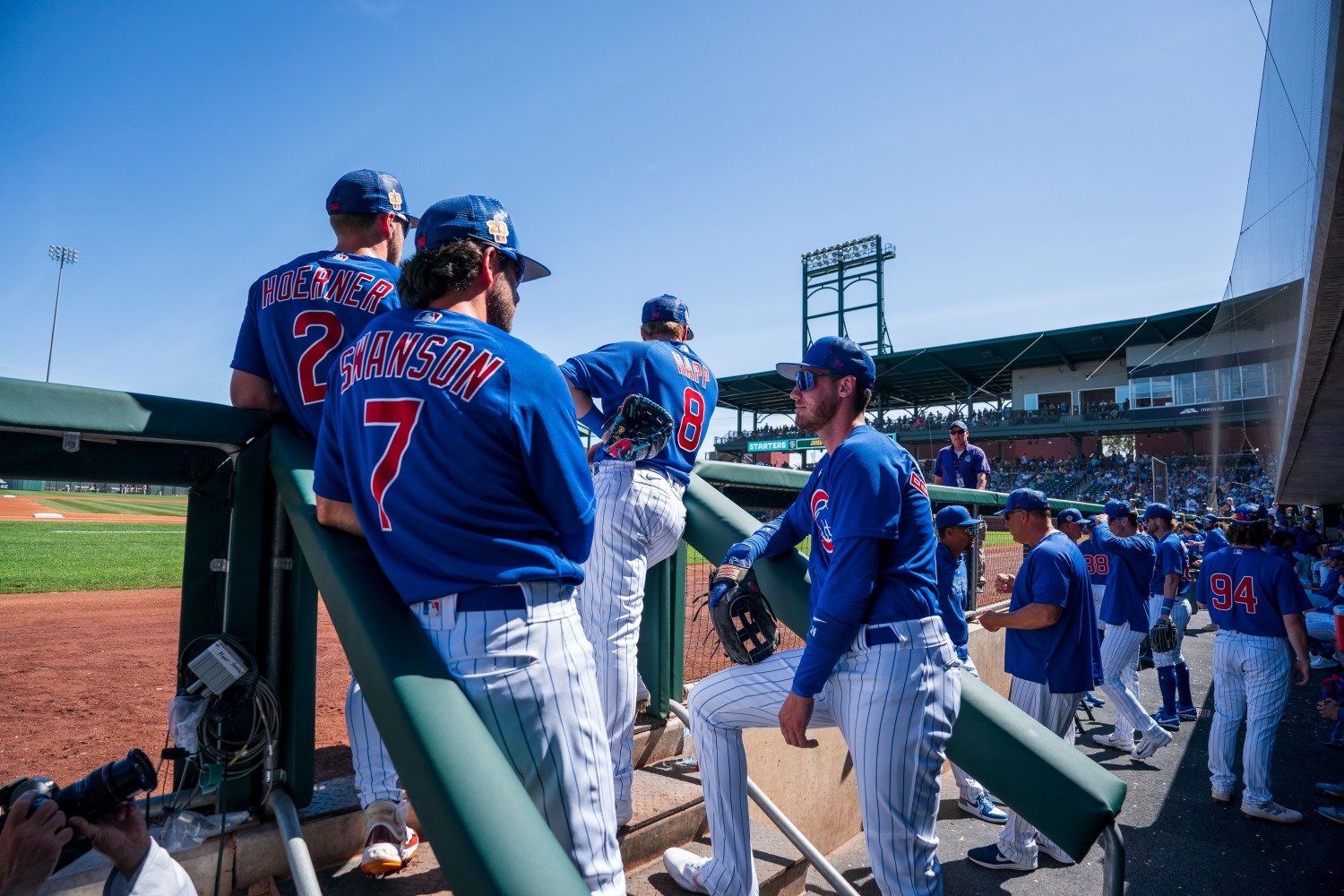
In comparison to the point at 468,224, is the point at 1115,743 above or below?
below

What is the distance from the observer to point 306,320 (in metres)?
1.83

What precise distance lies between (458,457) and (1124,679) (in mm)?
6384

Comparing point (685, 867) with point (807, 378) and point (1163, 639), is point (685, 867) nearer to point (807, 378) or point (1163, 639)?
point (807, 378)

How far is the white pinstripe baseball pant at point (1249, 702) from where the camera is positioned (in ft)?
14.8

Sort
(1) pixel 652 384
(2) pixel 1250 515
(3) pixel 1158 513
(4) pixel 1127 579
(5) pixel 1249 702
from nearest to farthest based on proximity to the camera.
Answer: (1) pixel 652 384
(5) pixel 1249 702
(2) pixel 1250 515
(4) pixel 1127 579
(3) pixel 1158 513

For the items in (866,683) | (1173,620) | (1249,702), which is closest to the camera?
(866,683)

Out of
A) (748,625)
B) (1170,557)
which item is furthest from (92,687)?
(1170,557)

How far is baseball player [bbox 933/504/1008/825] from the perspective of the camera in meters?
3.25

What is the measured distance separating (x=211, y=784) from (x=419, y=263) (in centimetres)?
132

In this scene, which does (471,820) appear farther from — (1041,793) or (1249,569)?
(1249,569)

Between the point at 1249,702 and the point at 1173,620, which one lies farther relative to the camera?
the point at 1173,620

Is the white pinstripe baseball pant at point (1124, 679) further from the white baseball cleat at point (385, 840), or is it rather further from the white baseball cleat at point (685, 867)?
the white baseball cleat at point (385, 840)

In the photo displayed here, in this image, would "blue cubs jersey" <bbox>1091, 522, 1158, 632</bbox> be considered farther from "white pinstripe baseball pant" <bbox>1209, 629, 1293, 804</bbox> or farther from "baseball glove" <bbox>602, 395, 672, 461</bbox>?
"baseball glove" <bbox>602, 395, 672, 461</bbox>

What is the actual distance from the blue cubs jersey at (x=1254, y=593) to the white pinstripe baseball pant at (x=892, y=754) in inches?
162
